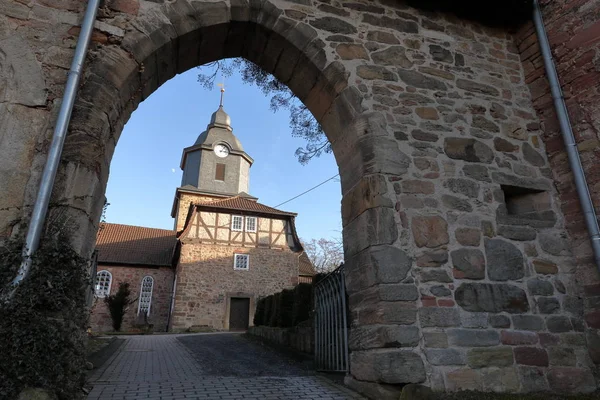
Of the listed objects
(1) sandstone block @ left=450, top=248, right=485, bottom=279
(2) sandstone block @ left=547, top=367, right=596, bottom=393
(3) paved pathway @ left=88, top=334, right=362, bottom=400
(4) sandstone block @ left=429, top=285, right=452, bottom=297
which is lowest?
(3) paved pathway @ left=88, top=334, right=362, bottom=400

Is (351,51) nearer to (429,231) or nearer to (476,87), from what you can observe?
(476,87)

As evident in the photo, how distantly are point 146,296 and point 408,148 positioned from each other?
64.1ft

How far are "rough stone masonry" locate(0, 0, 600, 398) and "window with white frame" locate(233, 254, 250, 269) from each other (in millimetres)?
14719

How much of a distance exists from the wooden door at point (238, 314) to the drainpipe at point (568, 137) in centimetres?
1565

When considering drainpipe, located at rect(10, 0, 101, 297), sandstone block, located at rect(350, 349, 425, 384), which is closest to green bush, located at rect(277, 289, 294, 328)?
sandstone block, located at rect(350, 349, 425, 384)

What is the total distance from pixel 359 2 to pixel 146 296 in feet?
63.8

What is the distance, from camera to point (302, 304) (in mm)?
6781

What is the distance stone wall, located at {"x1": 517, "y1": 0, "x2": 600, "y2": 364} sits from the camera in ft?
11.1

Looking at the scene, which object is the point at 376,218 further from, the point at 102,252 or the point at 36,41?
the point at 102,252

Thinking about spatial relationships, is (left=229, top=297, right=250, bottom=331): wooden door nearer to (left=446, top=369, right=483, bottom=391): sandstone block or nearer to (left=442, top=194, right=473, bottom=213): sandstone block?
(left=442, top=194, right=473, bottom=213): sandstone block

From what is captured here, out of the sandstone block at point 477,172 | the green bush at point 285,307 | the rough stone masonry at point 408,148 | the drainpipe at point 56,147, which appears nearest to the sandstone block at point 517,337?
the rough stone masonry at point 408,148

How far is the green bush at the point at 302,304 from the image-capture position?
260 inches

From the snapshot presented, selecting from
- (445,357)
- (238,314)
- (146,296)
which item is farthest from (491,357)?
(146,296)

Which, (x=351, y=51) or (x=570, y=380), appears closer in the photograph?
(x=570, y=380)
